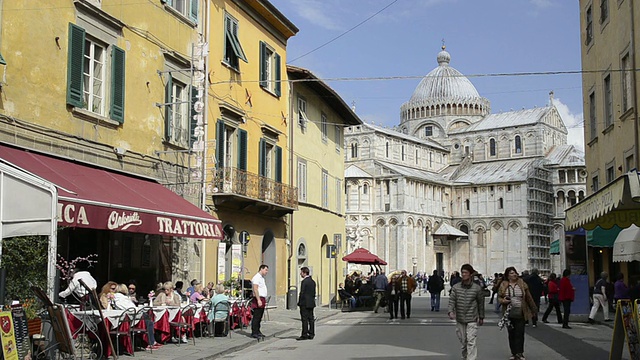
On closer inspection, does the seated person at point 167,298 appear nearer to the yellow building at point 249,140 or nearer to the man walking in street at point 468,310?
the yellow building at point 249,140

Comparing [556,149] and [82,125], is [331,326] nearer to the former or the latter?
[82,125]

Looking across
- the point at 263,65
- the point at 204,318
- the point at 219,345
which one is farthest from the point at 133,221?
the point at 263,65

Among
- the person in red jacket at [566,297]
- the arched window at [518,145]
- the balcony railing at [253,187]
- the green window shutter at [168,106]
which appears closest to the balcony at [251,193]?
the balcony railing at [253,187]

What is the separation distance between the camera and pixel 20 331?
10.3 m

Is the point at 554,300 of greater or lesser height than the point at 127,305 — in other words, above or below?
below

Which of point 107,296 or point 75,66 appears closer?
point 107,296

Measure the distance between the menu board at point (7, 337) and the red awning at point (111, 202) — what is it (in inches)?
129

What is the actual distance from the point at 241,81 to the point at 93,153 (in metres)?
9.33

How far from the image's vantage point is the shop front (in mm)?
13719

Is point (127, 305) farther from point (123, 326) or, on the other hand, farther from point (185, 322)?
point (185, 322)

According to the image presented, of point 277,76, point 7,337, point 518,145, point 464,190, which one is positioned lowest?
point 7,337

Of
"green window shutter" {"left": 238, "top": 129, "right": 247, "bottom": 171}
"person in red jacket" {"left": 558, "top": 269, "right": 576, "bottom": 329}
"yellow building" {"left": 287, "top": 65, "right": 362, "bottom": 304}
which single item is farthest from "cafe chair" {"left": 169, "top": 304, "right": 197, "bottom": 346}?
"yellow building" {"left": 287, "top": 65, "right": 362, "bottom": 304}

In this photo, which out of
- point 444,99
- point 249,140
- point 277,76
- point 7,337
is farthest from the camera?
point 444,99

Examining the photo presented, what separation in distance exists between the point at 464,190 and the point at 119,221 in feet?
304
